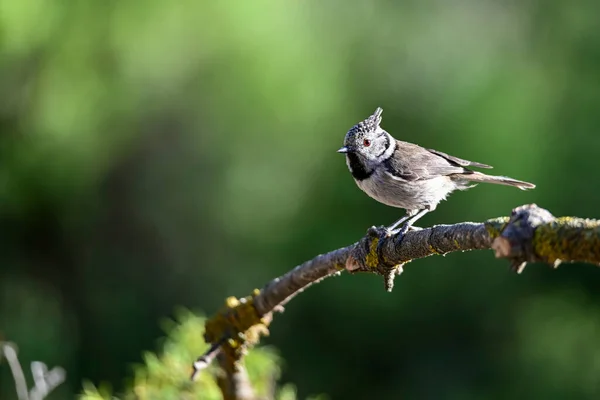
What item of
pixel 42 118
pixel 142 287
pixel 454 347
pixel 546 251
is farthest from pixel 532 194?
pixel 546 251

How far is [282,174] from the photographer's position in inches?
127

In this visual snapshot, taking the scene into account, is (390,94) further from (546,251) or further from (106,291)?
(546,251)

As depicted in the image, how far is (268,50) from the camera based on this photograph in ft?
10.4

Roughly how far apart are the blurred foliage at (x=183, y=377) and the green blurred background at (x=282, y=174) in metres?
1.30

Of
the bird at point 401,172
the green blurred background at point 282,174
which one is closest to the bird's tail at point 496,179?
the bird at point 401,172

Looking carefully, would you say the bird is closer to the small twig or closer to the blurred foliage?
the blurred foliage

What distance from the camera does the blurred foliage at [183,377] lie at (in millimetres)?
1580

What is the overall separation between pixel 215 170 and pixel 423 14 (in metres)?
1.23

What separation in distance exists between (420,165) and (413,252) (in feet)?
3.68

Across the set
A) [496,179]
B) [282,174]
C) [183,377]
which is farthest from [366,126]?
[282,174]

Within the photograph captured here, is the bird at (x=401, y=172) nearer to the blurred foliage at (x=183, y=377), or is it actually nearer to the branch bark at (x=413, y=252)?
the blurred foliage at (x=183, y=377)

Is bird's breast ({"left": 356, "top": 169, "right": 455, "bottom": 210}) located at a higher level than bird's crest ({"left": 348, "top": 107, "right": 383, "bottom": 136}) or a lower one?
lower

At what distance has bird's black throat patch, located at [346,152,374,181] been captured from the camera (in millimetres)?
2180

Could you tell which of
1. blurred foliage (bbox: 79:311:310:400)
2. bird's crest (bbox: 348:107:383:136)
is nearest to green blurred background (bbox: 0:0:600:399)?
bird's crest (bbox: 348:107:383:136)
